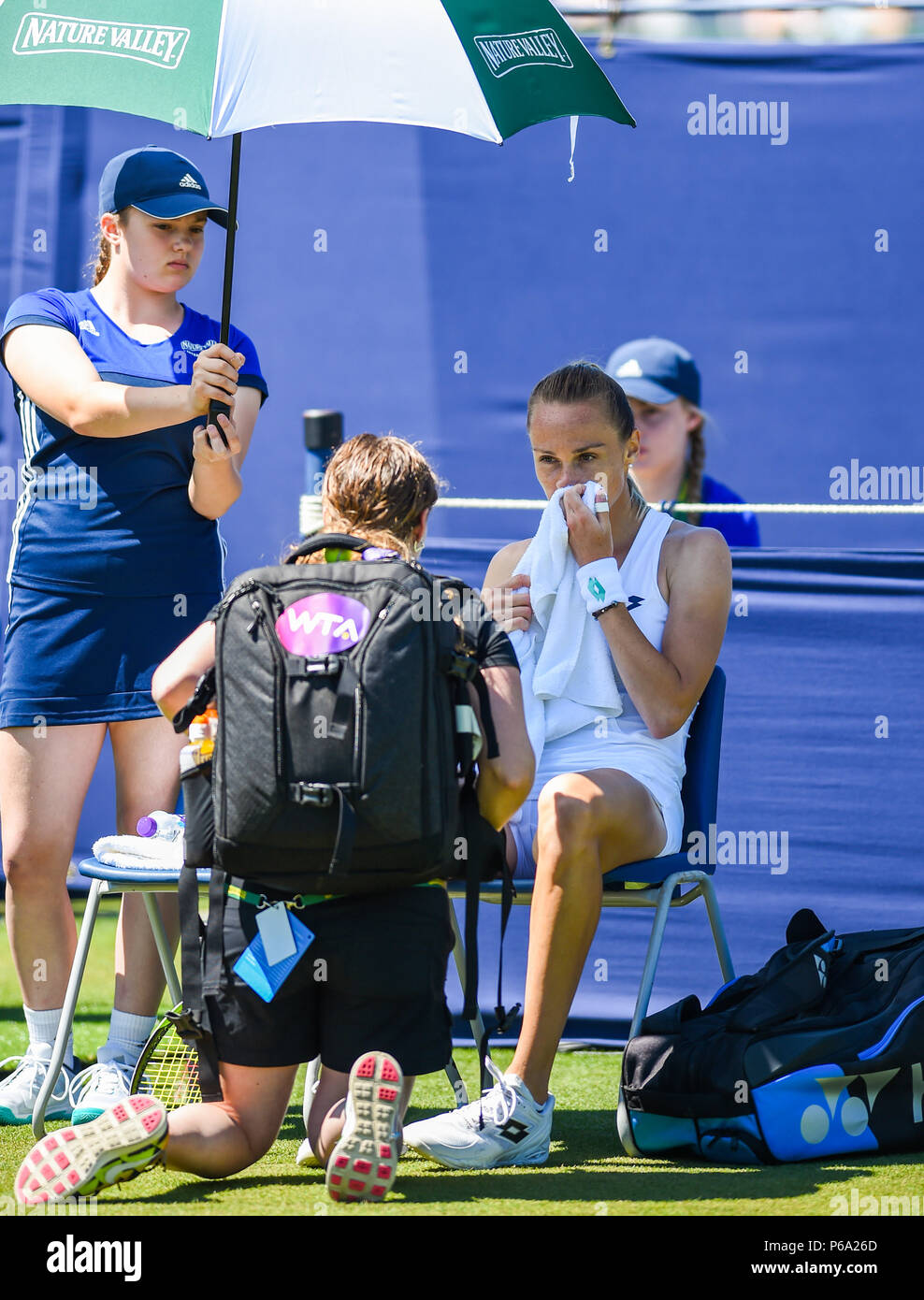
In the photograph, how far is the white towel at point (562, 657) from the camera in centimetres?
306

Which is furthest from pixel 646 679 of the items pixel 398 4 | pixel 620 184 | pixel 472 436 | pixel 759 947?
pixel 620 184

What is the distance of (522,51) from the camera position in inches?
115

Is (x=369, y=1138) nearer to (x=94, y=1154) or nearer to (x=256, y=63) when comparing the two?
(x=94, y=1154)

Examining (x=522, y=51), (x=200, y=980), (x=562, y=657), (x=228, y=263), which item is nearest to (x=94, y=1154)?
(x=200, y=980)

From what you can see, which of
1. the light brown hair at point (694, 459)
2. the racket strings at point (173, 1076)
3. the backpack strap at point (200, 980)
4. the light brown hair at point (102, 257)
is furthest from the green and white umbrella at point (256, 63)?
the light brown hair at point (694, 459)

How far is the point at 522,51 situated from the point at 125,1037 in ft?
6.61

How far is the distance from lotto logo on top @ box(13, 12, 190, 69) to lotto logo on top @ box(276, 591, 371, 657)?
1024 millimetres

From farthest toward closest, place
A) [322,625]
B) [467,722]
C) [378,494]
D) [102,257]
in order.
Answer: [102,257] < [378,494] < [467,722] < [322,625]

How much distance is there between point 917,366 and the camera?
5.17 meters

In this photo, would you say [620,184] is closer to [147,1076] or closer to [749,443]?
[749,443]

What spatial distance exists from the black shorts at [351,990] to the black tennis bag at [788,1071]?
1.75ft

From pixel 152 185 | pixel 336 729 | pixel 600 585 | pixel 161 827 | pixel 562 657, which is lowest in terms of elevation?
pixel 161 827

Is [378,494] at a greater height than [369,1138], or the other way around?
[378,494]

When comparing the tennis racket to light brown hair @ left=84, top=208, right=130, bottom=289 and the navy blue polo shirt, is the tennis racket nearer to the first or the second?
the navy blue polo shirt
